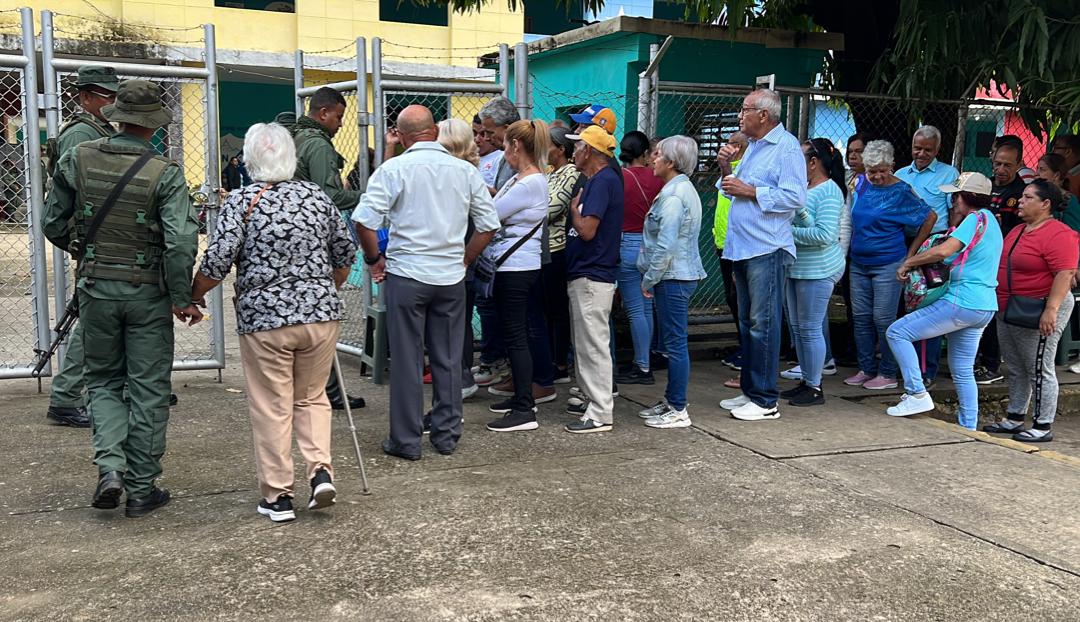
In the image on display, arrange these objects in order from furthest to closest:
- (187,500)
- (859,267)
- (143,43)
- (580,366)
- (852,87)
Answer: (143,43)
(852,87)
(859,267)
(580,366)
(187,500)

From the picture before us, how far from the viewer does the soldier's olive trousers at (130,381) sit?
405 cm

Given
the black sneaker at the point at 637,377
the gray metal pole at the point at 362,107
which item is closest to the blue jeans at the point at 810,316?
the black sneaker at the point at 637,377

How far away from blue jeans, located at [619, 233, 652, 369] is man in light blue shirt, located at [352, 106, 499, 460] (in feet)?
6.61

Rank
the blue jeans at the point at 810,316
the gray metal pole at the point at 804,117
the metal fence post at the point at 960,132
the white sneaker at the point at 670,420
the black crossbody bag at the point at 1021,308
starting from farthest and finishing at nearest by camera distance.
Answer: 1. the metal fence post at the point at 960,132
2. the gray metal pole at the point at 804,117
3. the blue jeans at the point at 810,316
4. the black crossbody bag at the point at 1021,308
5. the white sneaker at the point at 670,420

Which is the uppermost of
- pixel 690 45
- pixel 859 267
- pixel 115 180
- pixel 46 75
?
pixel 690 45

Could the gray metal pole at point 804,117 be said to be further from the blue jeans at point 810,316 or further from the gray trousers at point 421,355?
the gray trousers at point 421,355

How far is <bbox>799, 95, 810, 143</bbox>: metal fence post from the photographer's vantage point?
809cm

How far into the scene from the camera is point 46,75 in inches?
236

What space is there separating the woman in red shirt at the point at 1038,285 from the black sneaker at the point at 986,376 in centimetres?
140

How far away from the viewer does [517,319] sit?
5.54 meters

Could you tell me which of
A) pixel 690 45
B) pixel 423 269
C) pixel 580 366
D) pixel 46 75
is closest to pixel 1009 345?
pixel 580 366

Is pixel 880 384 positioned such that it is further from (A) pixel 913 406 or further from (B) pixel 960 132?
(B) pixel 960 132

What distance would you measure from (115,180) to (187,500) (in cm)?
144

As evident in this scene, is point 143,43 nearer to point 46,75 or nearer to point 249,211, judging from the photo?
point 46,75
